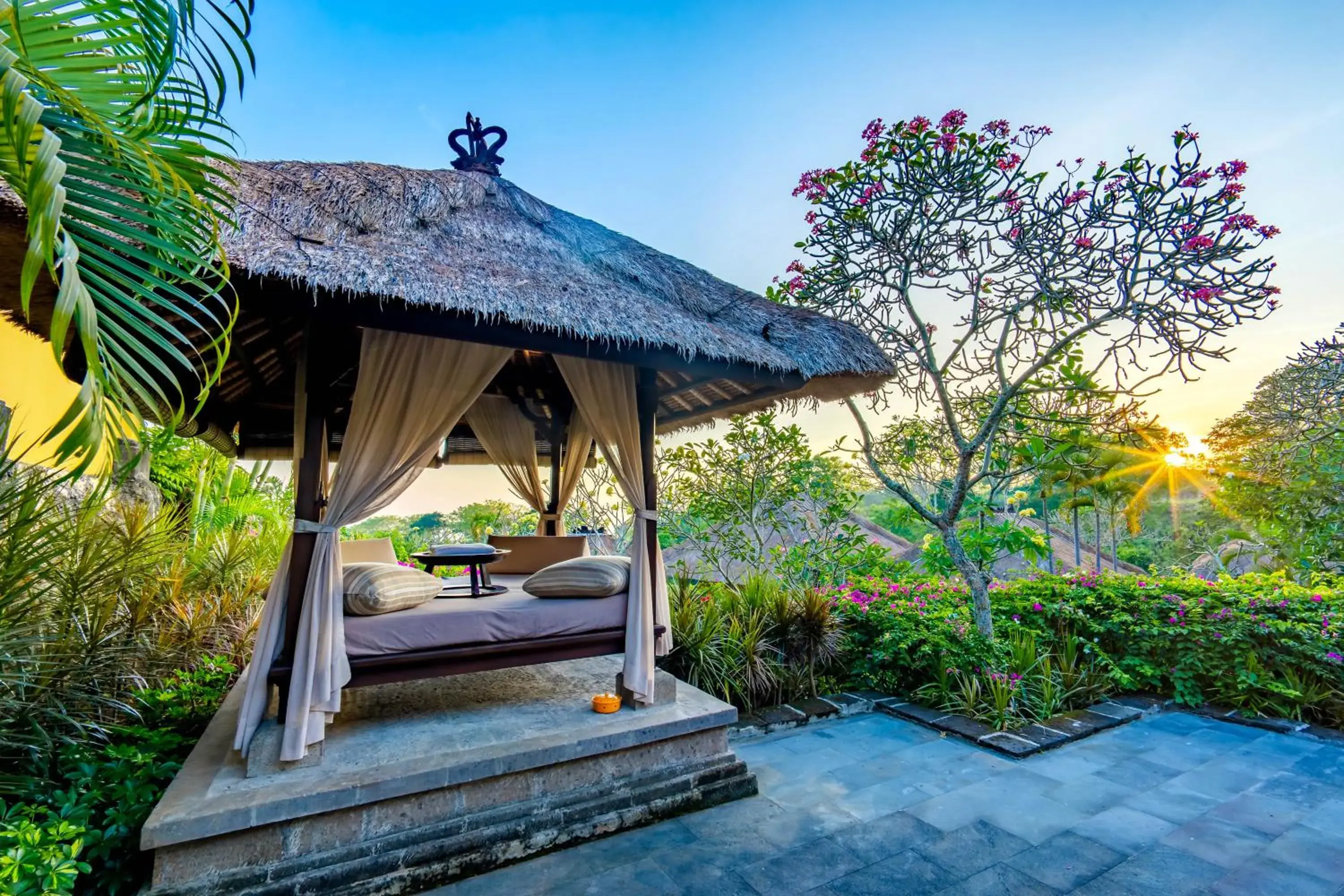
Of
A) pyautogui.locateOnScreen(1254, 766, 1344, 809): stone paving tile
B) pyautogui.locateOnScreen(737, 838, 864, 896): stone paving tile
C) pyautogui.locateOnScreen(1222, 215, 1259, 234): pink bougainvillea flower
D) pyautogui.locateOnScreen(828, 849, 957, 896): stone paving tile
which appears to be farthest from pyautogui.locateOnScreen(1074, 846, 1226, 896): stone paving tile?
pyautogui.locateOnScreen(1222, 215, 1259, 234): pink bougainvillea flower

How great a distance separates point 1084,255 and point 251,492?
27.7ft

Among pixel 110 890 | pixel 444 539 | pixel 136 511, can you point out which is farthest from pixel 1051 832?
pixel 444 539

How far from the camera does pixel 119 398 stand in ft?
4.13

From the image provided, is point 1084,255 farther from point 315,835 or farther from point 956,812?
→ point 315,835

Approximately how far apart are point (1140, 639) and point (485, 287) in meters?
5.43

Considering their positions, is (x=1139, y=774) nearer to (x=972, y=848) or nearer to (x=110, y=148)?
(x=972, y=848)

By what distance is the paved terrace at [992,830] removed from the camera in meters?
2.26

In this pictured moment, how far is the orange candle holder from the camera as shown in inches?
121

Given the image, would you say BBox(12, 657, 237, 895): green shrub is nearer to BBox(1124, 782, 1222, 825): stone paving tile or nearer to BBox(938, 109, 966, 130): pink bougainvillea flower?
BBox(1124, 782, 1222, 825): stone paving tile

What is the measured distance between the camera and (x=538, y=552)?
5355 mm

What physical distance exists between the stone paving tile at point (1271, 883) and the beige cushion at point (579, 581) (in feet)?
8.80

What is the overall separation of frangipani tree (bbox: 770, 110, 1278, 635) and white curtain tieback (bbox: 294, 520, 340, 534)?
3.77 meters

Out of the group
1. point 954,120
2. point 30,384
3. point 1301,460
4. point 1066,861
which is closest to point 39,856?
point 1066,861

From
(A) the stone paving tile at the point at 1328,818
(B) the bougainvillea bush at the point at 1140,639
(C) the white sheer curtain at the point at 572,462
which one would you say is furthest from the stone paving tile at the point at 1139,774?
(C) the white sheer curtain at the point at 572,462
